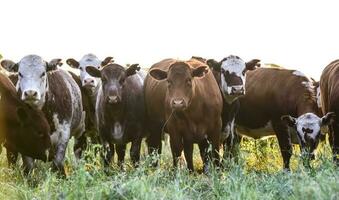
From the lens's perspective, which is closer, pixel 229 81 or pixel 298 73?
pixel 229 81

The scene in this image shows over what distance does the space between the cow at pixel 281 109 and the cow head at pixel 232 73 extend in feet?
2.66

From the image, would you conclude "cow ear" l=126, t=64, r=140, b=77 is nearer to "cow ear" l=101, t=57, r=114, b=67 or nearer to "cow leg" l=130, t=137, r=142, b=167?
"cow leg" l=130, t=137, r=142, b=167

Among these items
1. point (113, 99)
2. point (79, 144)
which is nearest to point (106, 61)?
point (79, 144)

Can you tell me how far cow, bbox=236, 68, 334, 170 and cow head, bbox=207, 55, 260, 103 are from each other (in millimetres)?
810

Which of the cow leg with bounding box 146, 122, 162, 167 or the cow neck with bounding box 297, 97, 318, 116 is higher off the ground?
the cow neck with bounding box 297, 97, 318, 116

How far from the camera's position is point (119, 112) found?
10977 millimetres

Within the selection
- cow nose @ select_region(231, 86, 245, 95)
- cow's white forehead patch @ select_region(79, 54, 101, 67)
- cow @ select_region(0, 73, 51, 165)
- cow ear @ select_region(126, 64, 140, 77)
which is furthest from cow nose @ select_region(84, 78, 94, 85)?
cow @ select_region(0, 73, 51, 165)

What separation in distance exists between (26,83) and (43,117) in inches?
24.6

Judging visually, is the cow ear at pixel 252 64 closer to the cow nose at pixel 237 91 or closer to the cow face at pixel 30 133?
the cow nose at pixel 237 91

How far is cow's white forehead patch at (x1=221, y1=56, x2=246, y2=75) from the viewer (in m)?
11.7

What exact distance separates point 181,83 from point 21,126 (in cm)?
247

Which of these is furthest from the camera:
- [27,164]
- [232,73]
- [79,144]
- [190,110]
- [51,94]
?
[79,144]

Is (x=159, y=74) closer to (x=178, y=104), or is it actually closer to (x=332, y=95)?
(x=178, y=104)

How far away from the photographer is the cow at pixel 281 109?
35.4 feet
